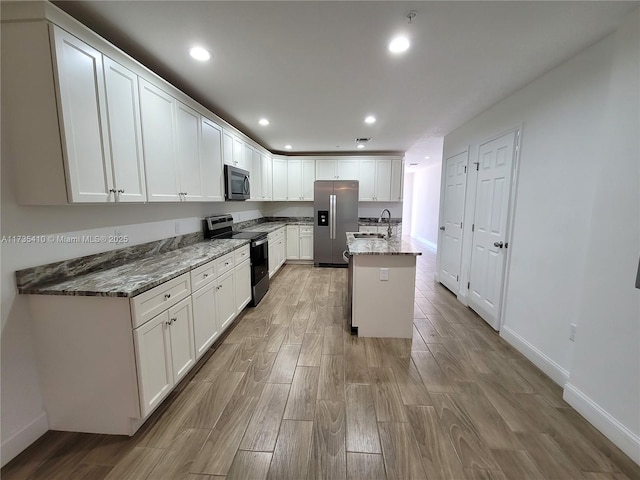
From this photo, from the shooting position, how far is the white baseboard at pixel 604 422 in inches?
56.7

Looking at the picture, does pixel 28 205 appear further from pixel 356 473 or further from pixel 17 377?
pixel 356 473

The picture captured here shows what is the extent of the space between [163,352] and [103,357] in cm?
31

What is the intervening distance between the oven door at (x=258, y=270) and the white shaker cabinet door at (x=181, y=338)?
1.36 metres

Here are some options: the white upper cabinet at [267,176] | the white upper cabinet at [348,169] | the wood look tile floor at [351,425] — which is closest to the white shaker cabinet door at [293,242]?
the white upper cabinet at [267,176]

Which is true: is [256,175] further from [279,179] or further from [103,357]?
[103,357]

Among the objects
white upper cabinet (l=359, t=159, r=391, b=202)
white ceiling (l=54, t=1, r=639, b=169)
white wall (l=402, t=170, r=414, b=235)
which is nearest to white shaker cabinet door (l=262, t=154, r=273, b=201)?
white ceiling (l=54, t=1, r=639, b=169)

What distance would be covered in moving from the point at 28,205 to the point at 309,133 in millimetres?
3525

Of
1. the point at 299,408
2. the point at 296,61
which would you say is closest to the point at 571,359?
the point at 299,408

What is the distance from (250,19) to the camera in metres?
1.59

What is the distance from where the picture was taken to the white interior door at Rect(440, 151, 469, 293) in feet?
12.1

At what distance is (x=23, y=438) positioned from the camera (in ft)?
4.90

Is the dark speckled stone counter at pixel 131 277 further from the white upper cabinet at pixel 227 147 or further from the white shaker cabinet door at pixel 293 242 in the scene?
the white shaker cabinet door at pixel 293 242

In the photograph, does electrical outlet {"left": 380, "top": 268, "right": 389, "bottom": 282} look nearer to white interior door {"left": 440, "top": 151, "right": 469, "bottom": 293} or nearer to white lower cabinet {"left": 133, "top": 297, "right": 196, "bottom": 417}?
white interior door {"left": 440, "top": 151, "right": 469, "bottom": 293}

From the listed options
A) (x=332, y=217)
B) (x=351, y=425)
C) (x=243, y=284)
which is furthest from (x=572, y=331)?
(x=332, y=217)
